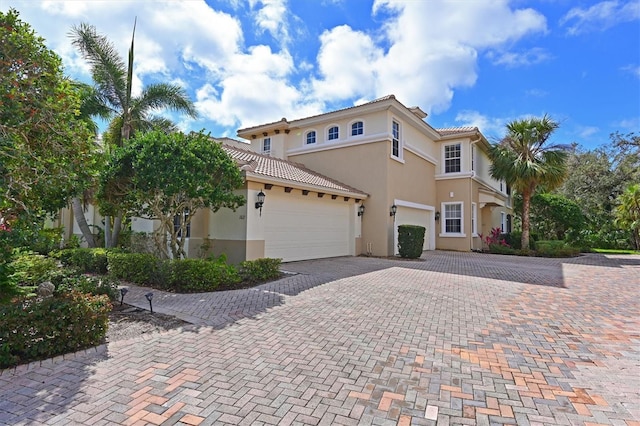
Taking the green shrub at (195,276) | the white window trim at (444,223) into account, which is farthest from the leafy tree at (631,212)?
the green shrub at (195,276)

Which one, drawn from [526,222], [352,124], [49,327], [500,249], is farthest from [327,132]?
[49,327]

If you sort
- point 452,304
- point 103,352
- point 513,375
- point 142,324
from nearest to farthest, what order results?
point 513,375 < point 103,352 < point 142,324 < point 452,304

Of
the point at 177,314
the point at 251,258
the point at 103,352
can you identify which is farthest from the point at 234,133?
the point at 103,352

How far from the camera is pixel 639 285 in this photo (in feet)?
31.3

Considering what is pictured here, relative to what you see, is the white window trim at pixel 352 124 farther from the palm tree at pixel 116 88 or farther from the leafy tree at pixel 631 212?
the leafy tree at pixel 631 212

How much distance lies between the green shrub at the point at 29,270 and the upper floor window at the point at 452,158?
64.7 feet

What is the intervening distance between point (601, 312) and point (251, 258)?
919 centimetres

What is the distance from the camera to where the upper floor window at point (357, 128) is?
16.5 m

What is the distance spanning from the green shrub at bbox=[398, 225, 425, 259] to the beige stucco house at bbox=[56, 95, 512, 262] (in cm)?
87

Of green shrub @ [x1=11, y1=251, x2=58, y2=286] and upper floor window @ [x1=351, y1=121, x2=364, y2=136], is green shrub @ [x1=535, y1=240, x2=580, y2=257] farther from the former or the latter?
green shrub @ [x1=11, y1=251, x2=58, y2=286]

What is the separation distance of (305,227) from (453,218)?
36.3ft

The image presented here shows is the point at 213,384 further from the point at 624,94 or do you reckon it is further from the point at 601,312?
the point at 624,94

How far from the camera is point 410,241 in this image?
1483cm

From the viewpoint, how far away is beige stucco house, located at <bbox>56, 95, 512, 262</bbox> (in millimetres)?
12180
